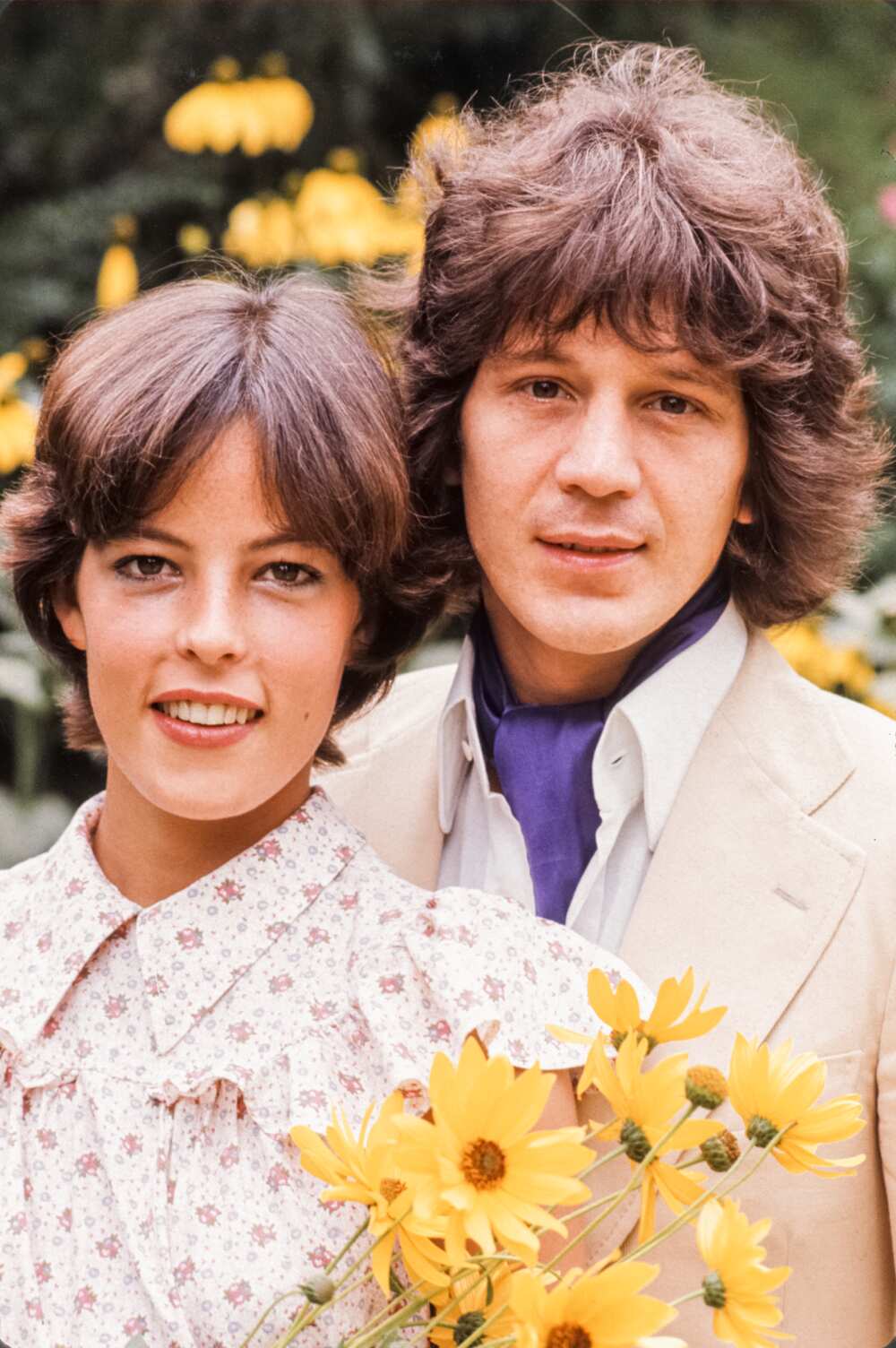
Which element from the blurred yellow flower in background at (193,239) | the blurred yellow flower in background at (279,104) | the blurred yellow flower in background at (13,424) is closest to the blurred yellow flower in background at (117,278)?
the blurred yellow flower in background at (193,239)

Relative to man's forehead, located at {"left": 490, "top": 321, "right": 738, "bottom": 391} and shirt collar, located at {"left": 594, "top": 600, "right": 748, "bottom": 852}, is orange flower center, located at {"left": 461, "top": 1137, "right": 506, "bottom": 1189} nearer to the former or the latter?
shirt collar, located at {"left": 594, "top": 600, "right": 748, "bottom": 852}

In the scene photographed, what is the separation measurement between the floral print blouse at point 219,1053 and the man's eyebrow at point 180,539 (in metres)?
0.29

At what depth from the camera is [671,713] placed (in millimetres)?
1896

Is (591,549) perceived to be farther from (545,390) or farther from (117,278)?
(117,278)

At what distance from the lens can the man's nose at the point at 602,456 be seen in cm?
175

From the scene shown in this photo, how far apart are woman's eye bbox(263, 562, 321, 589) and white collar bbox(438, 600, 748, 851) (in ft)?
1.55

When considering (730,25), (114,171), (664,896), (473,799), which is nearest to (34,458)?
(473,799)

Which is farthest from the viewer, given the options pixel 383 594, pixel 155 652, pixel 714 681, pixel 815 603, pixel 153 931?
pixel 815 603

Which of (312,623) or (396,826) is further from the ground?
(312,623)

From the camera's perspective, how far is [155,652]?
58.2 inches

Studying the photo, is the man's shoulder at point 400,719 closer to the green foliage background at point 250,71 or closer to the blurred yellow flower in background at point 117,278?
the blurred yellow flower in background at point 117,278

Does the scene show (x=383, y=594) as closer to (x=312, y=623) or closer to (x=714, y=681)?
(x=312, y=623)

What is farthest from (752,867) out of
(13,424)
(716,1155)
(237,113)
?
(237,113)

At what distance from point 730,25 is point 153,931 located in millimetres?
3212
